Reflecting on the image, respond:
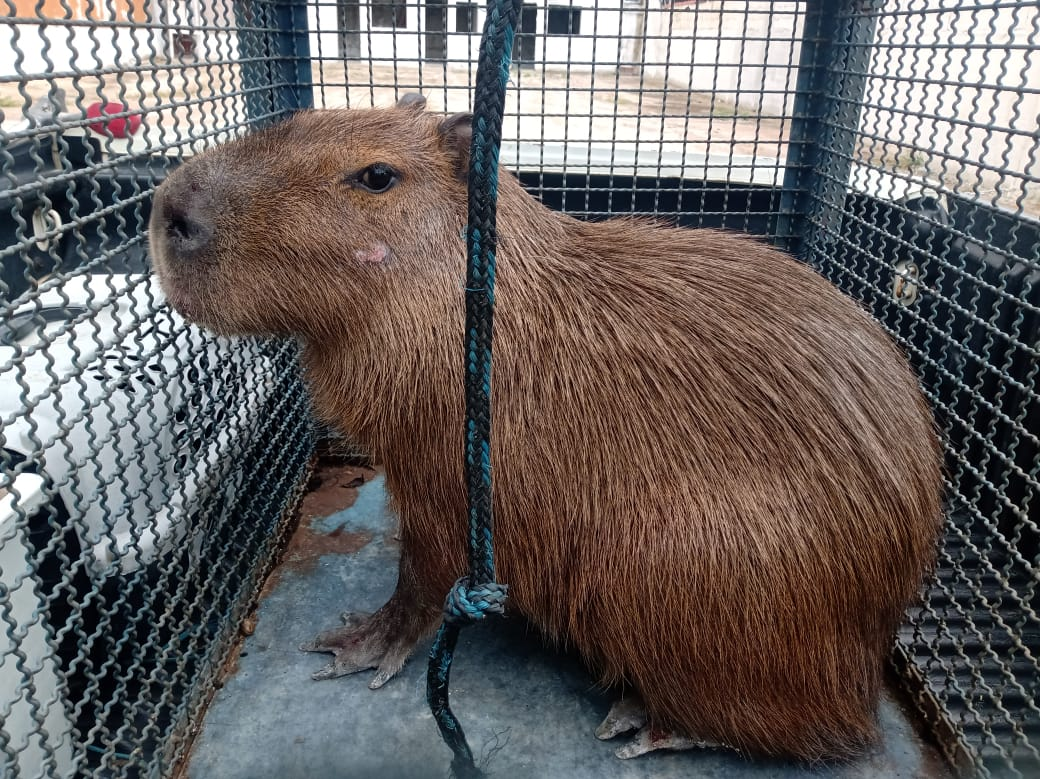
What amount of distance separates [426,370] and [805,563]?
1090 millimetres

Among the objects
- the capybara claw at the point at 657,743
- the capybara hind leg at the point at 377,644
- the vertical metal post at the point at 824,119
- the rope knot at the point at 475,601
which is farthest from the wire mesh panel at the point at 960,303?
the capybara hind leg at the point at 377,644

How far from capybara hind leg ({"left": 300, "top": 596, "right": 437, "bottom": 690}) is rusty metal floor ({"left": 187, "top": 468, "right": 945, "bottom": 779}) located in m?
0.03

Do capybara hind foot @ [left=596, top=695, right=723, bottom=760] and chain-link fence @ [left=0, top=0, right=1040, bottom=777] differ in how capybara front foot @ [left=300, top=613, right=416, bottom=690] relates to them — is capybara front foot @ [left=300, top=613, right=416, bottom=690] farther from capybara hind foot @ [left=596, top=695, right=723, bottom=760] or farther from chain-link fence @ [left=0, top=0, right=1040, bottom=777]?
capybara hind foot @ [left=596, top=695, right=723, bottom=760]

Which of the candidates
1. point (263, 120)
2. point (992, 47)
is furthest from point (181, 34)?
point (992, 47)

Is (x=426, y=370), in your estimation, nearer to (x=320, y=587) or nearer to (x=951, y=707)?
(x=320, y=587)

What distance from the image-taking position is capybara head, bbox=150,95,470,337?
2.02 m

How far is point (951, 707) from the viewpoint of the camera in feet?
8.16

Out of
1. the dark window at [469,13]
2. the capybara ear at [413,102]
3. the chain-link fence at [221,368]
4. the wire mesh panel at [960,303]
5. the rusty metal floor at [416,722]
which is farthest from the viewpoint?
the dark window at [469,13]

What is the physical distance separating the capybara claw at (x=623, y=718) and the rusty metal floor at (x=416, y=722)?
37 mm

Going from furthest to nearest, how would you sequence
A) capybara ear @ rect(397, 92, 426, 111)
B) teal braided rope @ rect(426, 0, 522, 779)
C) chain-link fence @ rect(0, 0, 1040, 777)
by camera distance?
capybara ear @ rect(397, 92, 426, 111)
chain-link fence @ rect(0, 0, 1040, 777)
teal braided rope @ rect(426, 0, 522, 779)

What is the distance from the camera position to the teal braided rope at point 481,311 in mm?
1198

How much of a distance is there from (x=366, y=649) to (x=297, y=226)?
4.46ft

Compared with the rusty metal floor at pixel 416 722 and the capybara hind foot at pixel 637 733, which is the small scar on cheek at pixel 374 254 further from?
the capybara hind foot at pixel 637 733

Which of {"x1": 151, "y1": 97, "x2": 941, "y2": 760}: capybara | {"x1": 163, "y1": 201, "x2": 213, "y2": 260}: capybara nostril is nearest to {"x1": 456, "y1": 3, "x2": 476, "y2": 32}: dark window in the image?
{"x1": 151, "y1": 97, "x2": 941, "y2": 760}: capybara
